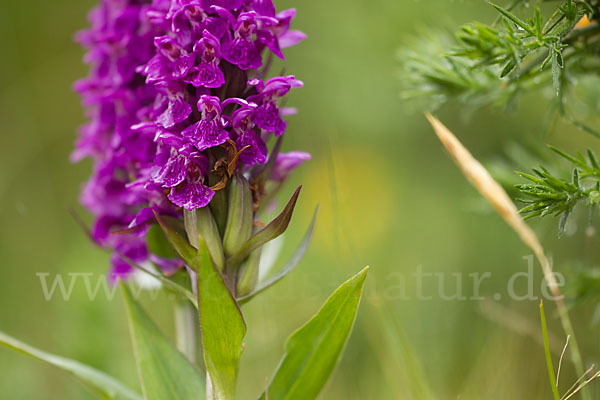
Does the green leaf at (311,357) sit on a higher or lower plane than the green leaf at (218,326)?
lower

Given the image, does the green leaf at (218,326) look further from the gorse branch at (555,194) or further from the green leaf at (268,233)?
the gorse branch at (555,194)

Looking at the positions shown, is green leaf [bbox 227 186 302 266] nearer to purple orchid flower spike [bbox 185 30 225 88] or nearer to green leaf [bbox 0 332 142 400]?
purple orchid flower spike [bbox 185 30 225 88]

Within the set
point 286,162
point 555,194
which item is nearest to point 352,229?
point 286,162

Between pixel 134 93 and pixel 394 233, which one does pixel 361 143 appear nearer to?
pixel 394 233

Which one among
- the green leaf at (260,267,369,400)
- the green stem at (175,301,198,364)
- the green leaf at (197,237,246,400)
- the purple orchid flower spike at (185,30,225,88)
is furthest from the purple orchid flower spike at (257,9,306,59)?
the green stem at (175,301,198,364)

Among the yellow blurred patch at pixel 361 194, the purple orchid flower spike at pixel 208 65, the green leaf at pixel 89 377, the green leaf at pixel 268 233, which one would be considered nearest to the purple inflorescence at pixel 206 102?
the purple orchid flower spike at pixel 208 65

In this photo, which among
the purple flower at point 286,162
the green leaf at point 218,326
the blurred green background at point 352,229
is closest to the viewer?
the green leaf at point 218,326
